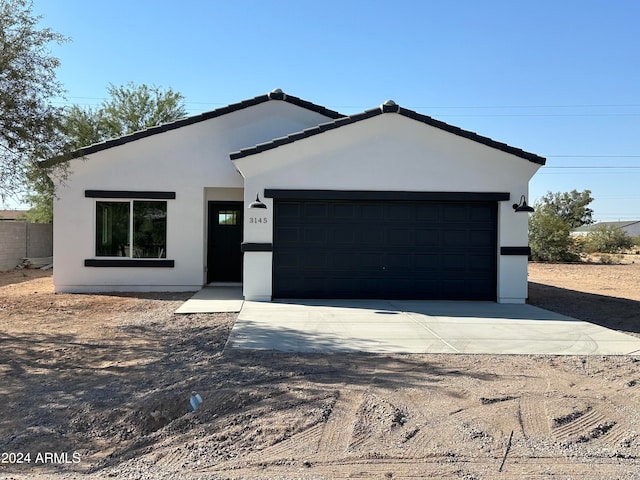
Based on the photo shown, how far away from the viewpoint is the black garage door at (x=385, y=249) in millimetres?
12062

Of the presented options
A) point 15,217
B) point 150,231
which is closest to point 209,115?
point 150,231

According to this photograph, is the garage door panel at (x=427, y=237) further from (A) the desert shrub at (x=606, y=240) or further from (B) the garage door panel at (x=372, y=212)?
(A) the desert shrub at (x=606, y=240)

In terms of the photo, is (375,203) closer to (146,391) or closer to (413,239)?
(413,239)

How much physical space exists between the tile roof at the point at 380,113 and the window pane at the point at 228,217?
3.75 meters

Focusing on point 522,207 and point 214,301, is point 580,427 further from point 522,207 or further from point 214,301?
point 214,301

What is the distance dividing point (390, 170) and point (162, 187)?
622 centimetres

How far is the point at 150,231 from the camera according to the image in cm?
1396

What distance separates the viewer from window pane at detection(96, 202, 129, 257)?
13.8 meters

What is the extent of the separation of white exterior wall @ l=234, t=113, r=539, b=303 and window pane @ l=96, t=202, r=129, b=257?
13.6 feet

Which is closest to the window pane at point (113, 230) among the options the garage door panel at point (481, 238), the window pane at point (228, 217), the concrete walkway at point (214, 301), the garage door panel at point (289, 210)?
the concrete walkway at point (214, 301)

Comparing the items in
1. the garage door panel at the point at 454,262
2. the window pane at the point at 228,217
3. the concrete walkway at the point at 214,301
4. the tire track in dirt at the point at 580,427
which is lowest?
the tire track in dirt at the point at 580,427

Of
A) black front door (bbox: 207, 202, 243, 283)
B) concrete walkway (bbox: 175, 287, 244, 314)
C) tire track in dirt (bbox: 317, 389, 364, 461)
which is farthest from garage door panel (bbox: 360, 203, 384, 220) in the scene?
tire track in dirt (bbox: 317, 389, 364, 461)

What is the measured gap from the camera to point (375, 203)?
12188mm

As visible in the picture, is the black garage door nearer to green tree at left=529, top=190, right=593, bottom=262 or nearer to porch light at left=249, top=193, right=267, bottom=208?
porch light at left=249, top=193, right=267, bottom=208
